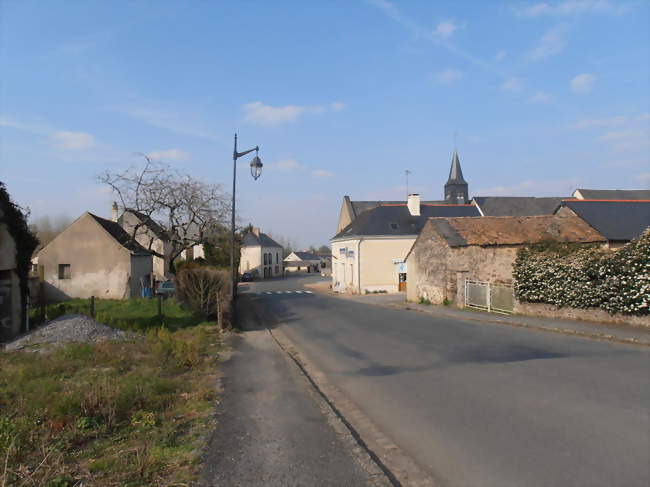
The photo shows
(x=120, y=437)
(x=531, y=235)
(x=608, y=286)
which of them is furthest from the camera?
(x=531, y=235)

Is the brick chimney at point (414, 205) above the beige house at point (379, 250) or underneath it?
above

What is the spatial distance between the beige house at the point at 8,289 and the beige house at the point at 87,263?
11674 mm

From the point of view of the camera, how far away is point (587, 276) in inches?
604

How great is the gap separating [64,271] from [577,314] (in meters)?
24.1

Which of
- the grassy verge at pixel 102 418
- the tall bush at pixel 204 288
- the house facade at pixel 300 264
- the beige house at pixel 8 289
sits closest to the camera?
the grassy verge at pixel 102 418

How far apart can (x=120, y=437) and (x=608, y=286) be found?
14.1 m

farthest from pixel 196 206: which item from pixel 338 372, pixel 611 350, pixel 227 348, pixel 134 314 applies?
pixel 611 350

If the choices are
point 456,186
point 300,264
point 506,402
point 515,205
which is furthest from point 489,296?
point 300,264

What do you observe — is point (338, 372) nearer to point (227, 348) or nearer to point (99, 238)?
point (227, 348)

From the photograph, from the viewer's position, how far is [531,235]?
76.3ft

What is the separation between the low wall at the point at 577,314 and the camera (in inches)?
543

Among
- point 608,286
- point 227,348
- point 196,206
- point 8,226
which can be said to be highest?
point 196,206

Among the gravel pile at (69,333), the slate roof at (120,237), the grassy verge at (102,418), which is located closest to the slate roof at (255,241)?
the slate roof at (120,237)

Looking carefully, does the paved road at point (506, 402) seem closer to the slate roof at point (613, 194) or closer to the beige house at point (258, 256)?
the slate roof at point (613, 194)
